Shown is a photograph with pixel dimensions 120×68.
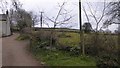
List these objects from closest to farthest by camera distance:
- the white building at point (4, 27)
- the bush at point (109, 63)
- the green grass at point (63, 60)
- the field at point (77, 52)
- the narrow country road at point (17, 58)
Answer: the bush at point (109, 63)
the field at point (77, 52)
the green grass at point (63, 60)
the narrow country road at point (17, 58)
the white building at point (4, 27)

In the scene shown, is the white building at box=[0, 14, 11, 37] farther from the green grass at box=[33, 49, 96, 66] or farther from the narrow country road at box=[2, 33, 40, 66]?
the green grass at box=[33, 49, 96, 66]

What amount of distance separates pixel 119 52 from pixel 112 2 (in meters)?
4.13

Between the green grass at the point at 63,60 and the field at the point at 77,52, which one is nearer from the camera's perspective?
the field at the point at 77,52

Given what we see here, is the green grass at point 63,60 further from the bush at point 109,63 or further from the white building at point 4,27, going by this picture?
the white building at point 4,27

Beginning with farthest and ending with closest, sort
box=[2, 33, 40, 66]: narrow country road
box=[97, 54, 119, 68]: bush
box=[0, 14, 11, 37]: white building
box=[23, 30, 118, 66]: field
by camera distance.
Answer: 1. box=[0, 14, 11, 37]: white building
2. box=[2, 33, 40, 66]: narrow country road
3. box=[23, 30, 118, 66]: field
4. box=[97, 54, 119, 68]: bush

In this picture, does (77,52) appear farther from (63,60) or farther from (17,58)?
(17,58)

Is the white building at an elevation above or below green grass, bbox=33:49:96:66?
above

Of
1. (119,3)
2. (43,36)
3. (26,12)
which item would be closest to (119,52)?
(119,3)

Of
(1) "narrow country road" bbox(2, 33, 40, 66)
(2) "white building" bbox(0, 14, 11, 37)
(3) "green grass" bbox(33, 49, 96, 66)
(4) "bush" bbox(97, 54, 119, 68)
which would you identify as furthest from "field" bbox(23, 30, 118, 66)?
(2) "white building" bbox(0, 14, 11, 37)

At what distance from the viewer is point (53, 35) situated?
28219mm

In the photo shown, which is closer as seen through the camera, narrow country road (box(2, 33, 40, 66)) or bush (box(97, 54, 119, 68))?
bush (box(97, 54, 119, 68))

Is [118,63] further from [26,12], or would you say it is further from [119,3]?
[26,12]

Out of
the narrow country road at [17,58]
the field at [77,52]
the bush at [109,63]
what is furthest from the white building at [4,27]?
the bush at [109,63]


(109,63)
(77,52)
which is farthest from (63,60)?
(109,63)
